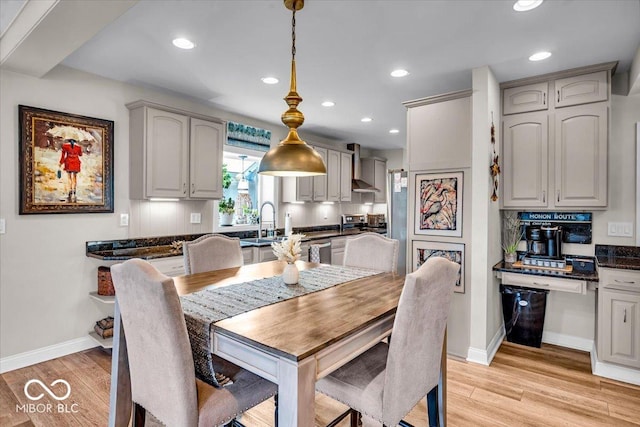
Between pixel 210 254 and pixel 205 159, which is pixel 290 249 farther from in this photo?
pixel 205 159

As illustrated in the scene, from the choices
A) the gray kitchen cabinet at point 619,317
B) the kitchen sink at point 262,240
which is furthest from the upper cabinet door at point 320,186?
the gray kitchen cabinet at point 619,317

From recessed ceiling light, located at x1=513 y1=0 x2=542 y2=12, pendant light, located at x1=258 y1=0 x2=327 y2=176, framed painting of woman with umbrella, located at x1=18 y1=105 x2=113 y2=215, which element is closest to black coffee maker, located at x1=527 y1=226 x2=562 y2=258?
recessed ceiling light, located at x1=513 y1=0 x2=542 y2=12

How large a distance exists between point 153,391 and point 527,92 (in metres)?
3.60

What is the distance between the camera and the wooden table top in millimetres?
1261

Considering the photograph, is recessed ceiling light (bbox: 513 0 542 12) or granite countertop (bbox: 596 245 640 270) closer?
recessed ceiling light (bbox: 513 0 542 12)

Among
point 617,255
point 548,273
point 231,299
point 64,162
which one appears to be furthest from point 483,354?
point 64,162

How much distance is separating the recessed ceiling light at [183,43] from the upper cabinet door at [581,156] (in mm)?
3064

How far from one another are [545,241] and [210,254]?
2.99 m

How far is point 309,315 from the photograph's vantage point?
155 centimetres

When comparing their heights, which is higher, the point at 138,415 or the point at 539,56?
the point at 539,56

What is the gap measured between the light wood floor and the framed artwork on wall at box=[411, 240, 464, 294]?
0.73 m

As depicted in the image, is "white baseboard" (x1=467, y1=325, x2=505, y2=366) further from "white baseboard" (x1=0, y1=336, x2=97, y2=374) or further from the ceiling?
"white baseboard" (x1=0, y1=336, x2=97, y2=374)

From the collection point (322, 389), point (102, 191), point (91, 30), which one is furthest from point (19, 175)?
point (322, 389)

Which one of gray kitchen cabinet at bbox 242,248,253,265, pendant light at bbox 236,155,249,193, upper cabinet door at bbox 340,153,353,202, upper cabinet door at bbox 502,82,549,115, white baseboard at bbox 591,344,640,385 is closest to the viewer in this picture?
white baseboard at bbox 591,344,640,385
